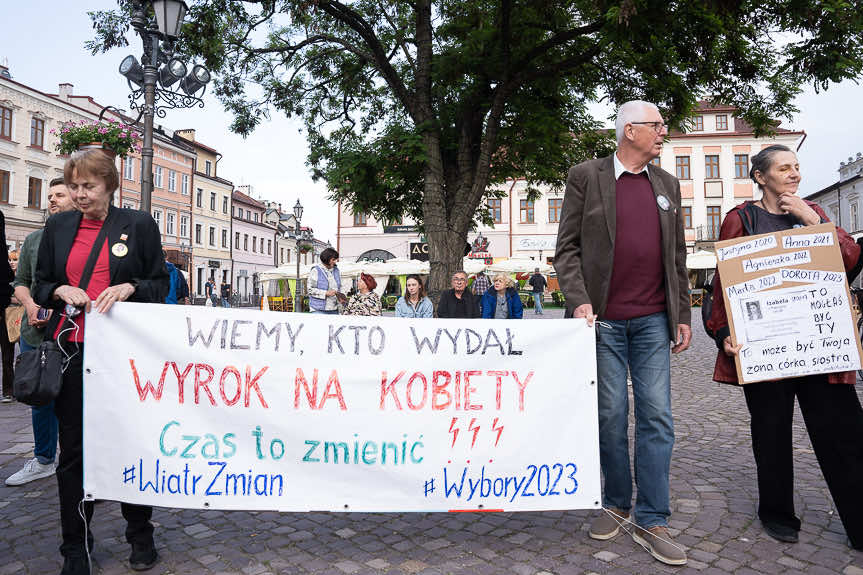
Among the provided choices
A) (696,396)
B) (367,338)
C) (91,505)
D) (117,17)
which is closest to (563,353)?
(367,338)

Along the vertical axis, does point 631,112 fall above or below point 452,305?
above

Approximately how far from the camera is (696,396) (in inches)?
301

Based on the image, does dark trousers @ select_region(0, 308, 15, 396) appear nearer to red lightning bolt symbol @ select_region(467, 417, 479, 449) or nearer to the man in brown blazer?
red lightning bolt symbol @ select_region(467, 417, 479, 449)

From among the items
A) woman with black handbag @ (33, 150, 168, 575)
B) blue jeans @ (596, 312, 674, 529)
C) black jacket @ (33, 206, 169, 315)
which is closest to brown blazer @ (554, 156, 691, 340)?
blue jeans @ (596, 312, 674, 529)

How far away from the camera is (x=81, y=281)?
9.18 ft

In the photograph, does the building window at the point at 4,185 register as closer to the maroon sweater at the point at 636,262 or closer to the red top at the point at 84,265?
the red top at the point at 84,265

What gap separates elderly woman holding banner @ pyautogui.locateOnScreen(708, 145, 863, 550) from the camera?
9.92 ft

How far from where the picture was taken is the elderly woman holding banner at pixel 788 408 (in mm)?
3023

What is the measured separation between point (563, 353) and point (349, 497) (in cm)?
128

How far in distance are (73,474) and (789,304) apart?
144 inches

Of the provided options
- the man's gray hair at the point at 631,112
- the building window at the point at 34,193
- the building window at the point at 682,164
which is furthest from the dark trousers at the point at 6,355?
the building window at the point at 682,164

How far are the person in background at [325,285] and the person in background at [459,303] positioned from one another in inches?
80.0

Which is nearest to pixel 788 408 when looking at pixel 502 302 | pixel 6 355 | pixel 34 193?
pixel 6 355

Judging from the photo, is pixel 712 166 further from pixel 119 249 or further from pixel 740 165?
pixel 119 249
